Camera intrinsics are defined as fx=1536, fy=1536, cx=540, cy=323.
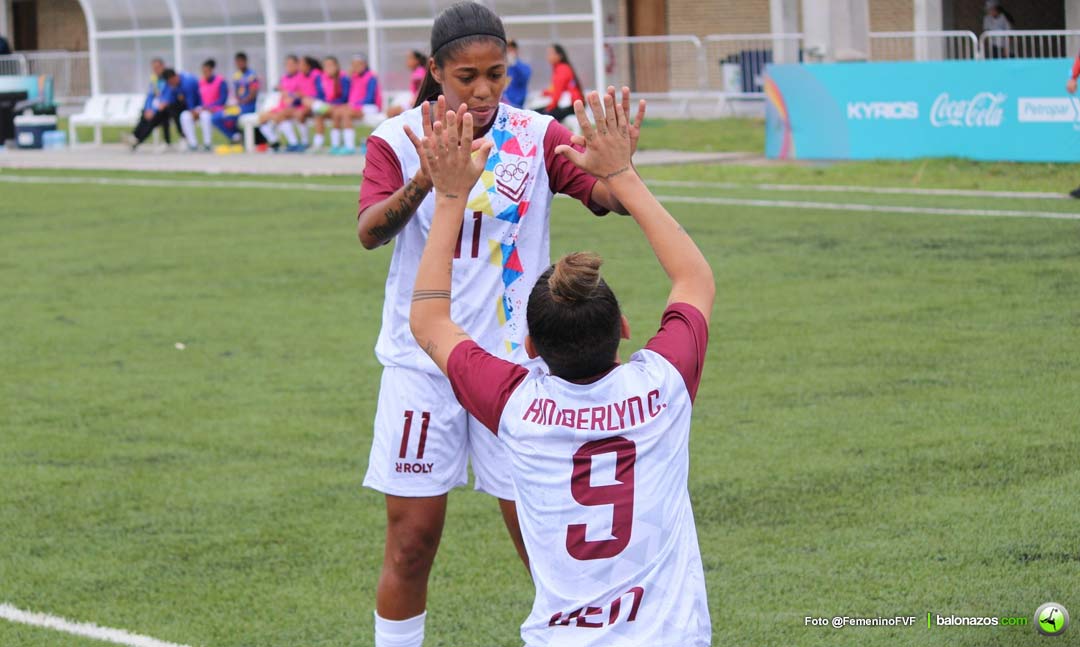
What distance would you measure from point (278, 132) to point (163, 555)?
23557mm

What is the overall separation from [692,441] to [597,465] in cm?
464

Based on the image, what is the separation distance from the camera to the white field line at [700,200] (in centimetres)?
1591

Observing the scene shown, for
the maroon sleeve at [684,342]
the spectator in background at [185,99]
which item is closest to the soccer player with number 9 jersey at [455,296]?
the maroon sleeve at [684,342]

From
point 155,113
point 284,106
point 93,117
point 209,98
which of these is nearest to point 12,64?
point 93,117

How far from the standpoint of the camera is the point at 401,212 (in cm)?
428

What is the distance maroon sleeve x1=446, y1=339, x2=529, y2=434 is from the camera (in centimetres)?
355

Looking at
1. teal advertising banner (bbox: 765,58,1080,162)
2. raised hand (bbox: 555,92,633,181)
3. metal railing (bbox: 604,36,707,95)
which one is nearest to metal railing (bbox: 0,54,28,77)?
metal railing (bbox: 604,36,707,95)

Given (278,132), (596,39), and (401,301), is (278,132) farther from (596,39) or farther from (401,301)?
(401,301)

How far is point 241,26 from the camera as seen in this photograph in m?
32.7

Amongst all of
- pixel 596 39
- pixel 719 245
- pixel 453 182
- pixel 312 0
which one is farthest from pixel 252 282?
pixel 312 0

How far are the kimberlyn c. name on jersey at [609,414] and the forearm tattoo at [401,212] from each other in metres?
0.95

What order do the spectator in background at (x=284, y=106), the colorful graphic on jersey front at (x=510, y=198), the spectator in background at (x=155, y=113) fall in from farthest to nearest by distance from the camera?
1. the spectator in background at (x=155, y=113)
2. the spectator in background at (x=284, y=106)
3. the colorful graphic on jersey front at (x=510, y=198)

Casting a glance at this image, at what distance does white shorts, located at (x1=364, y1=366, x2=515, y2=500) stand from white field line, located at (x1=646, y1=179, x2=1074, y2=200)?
13.5 m

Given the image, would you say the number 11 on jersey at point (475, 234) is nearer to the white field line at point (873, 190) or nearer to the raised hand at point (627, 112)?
the raised hand at point (627, 112)
